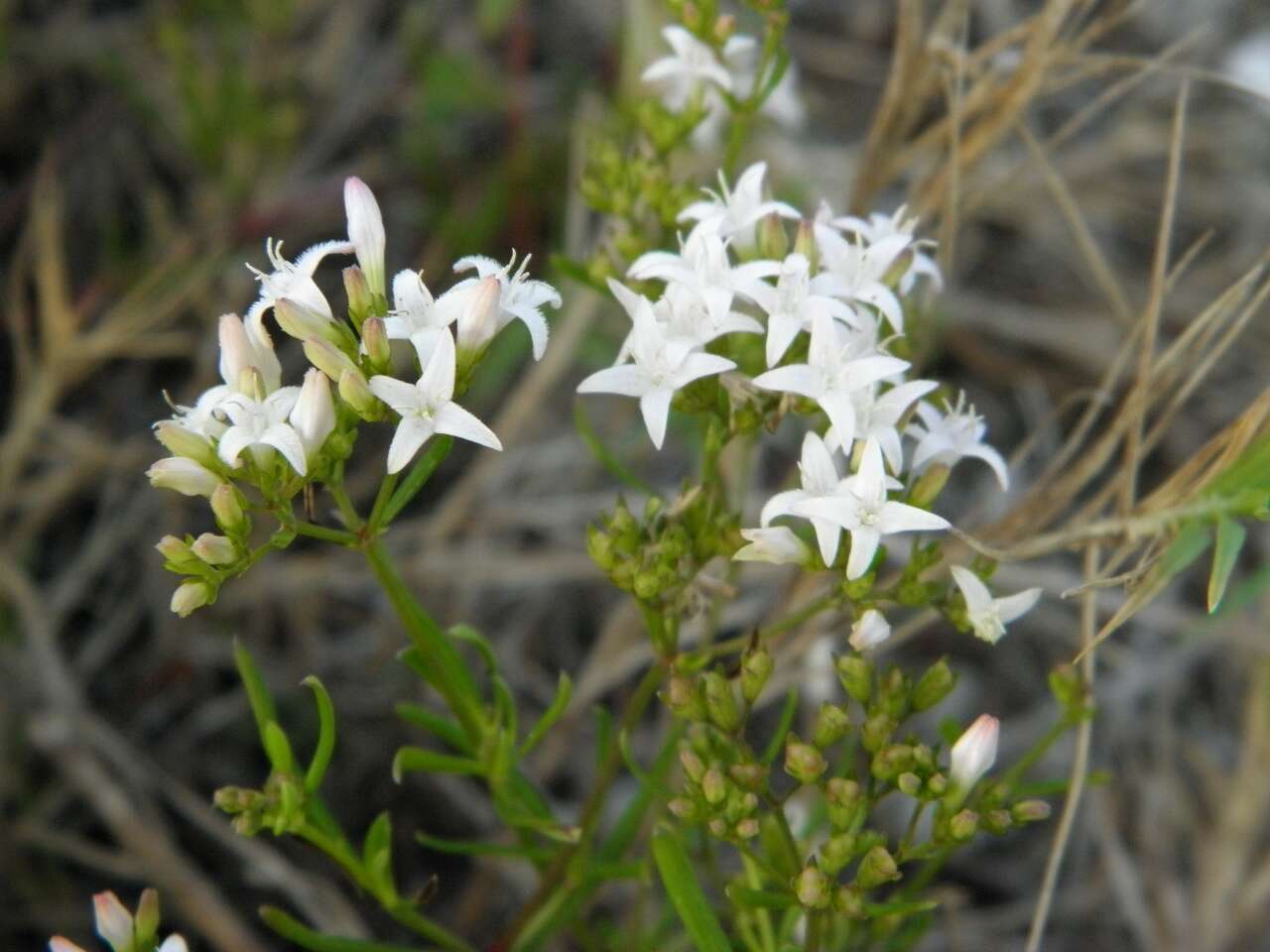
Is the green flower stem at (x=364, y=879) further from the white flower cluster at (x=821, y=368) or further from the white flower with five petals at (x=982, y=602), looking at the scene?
the white flower with five petals at (x=982, y=602)

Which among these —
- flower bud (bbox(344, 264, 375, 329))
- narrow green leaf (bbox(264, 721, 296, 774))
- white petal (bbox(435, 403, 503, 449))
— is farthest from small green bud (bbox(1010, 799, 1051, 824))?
flower bud (bbox(344, 264, 375, 329))

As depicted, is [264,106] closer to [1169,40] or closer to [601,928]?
[601,928]

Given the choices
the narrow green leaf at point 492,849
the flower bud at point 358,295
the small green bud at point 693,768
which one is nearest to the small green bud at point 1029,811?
the small green bud at point 693,768

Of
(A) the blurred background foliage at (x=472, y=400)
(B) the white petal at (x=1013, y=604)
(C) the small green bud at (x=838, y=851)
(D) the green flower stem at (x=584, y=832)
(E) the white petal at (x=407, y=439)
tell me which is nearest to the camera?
(E) the white petal at (x=407, y=439)

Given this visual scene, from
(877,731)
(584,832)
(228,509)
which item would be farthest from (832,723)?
(228,509)

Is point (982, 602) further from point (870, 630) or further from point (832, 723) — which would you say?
point (832, 723)

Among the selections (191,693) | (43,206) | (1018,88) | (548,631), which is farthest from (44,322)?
(1018,88)
